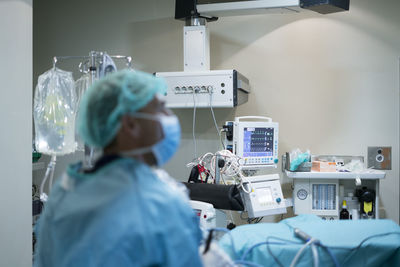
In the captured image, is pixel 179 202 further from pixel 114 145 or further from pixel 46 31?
pixel 46 31

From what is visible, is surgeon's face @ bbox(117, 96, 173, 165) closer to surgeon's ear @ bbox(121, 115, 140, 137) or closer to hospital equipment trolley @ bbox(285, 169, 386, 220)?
surgeon's ear @ bbox(121, 115, 140, 137)

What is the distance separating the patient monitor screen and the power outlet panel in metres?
0.99

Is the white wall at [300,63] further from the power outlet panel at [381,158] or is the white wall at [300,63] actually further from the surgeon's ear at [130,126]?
the surgeon's ear at [130,126]

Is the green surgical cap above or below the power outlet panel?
above

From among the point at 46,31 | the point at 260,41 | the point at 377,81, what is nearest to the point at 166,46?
the point at 260,41

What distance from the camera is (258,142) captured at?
3463mm

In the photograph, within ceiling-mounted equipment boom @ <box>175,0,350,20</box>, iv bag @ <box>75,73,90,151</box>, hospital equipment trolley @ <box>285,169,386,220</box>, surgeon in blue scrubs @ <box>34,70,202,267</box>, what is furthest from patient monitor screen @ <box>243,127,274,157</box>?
surgeon in blue scrubs @ <box>34,70,202,267</box>

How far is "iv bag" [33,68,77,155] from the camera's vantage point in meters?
2.16

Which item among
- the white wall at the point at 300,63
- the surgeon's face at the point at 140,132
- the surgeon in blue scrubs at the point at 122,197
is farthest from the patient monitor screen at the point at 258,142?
the surgeon's face at the point at 140,132

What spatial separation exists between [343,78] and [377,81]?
11.3 inches

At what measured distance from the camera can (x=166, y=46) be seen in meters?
4.25

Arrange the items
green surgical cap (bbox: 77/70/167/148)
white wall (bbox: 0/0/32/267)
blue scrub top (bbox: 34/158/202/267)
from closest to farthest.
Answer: blue scrub top (bbox: 34/158/202/267) < green surgical cap (bbox: 77/70/167/148) < white wall (bbox: 0/0/32/267)

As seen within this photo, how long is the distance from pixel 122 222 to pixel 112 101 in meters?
0.36

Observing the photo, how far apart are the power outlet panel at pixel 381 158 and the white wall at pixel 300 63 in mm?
47
